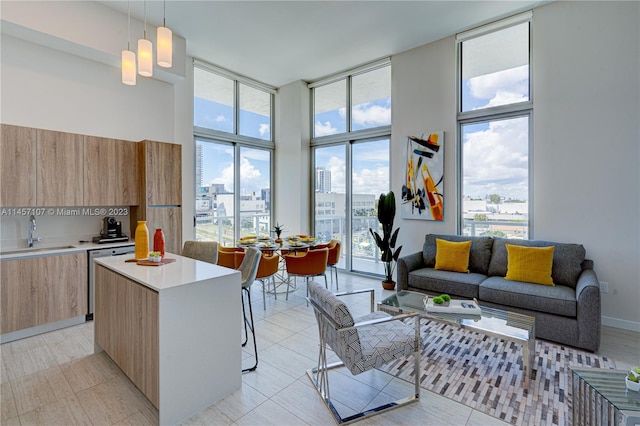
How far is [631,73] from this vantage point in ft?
10.7

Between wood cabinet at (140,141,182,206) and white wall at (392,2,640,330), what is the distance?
4.81m

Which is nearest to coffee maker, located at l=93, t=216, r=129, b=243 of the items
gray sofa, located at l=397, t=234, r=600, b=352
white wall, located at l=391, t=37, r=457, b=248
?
gray sofa, located at l=397, t=234, r=600, b=352

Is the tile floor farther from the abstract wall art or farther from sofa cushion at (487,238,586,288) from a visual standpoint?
the abstract wall art

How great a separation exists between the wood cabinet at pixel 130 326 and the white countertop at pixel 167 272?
5 cm

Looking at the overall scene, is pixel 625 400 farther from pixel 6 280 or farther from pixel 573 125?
pixel 6 280

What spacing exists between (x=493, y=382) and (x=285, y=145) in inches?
209

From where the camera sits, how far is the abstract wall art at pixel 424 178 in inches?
179

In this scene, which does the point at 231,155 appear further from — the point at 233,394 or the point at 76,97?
the point at 233,394

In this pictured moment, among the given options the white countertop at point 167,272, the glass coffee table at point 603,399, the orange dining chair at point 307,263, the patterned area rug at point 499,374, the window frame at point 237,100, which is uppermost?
the window frame at point 237,100

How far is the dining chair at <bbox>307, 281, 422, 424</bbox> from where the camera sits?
184cm

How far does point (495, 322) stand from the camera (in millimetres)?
2523

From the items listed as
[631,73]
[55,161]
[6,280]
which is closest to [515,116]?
[631,73]

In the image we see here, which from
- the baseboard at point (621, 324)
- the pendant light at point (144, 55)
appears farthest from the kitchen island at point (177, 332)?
the baseboard at point (621, 324)

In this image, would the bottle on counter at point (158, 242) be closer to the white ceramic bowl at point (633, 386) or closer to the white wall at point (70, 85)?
the white wall at point (70, 85)
